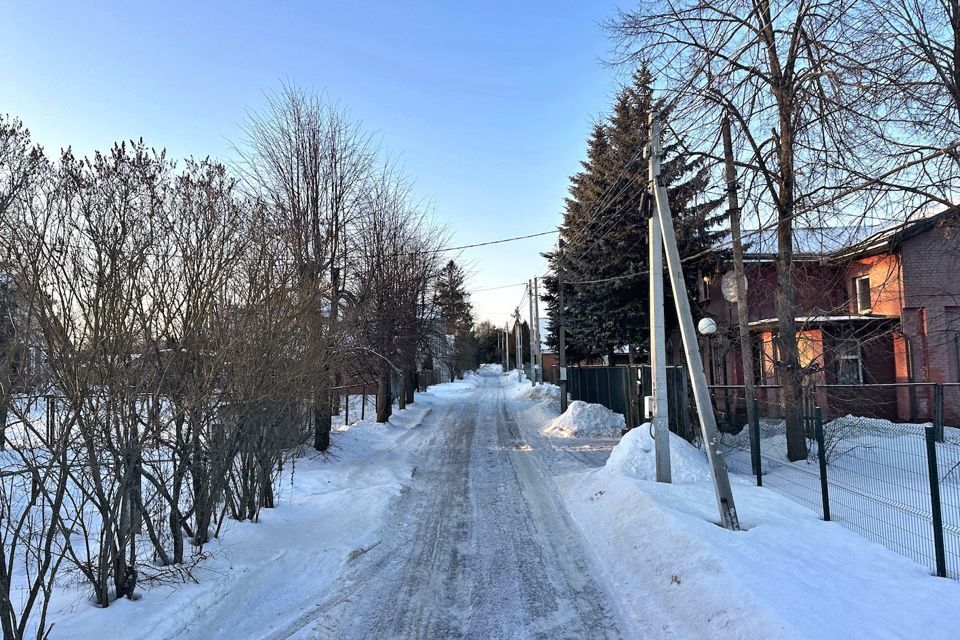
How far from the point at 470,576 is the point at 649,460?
5550 millimetres

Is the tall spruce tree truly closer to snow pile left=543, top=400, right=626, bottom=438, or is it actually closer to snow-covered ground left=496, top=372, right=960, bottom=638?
snow pile left=543, top=400, right=626, bottom=438

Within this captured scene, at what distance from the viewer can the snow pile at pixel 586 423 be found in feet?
58.3

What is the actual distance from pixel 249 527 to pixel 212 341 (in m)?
2.52

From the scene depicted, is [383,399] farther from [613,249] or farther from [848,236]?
[848,236]

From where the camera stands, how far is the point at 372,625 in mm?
4539

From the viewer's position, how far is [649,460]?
33.6 ft

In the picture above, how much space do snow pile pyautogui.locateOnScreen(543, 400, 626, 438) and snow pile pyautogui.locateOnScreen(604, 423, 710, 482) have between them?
673cm

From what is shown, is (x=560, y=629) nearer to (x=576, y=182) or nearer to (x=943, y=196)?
(x=943, y=196)

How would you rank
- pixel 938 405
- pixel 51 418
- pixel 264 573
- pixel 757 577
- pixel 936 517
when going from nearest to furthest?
1. pixel 51 418
2. pixel 757 577
3. pixel 936 517
4. pixel 264 573
5. pixel 938 405

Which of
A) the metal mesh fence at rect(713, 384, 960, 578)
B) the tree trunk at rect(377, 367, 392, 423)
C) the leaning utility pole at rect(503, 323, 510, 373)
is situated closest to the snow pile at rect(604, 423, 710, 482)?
the metal mesh fence at rect(713, 384, 960, 578)

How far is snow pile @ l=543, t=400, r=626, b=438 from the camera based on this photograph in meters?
17.8

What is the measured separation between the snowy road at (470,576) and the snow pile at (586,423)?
794cm

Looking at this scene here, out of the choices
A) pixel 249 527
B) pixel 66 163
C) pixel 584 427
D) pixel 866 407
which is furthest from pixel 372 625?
pixel 866 407

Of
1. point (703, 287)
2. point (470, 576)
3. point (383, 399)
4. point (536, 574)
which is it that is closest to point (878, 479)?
Answer: point (536, 574)
